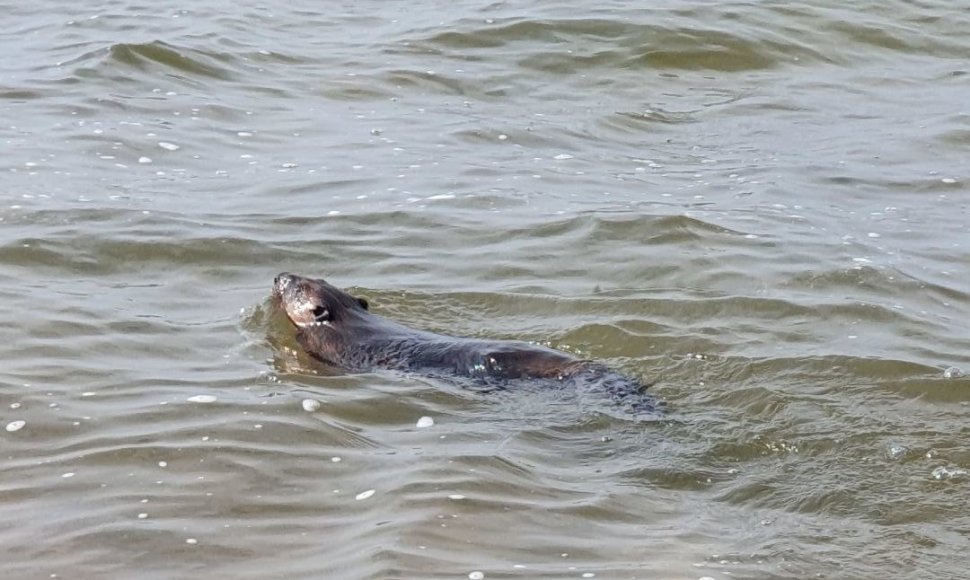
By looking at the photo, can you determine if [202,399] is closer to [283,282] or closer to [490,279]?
[283,282]

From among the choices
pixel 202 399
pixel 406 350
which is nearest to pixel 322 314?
pixel 406 350

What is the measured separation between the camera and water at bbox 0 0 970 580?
662 cm

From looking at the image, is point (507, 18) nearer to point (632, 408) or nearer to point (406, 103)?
point (406, 103)

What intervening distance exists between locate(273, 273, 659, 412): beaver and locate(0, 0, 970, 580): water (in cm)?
17

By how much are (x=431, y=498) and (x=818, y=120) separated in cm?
895

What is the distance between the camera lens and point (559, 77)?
16.2m

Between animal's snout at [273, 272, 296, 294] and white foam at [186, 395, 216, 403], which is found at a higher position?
animal's snout at [273, 272, 296, 294]

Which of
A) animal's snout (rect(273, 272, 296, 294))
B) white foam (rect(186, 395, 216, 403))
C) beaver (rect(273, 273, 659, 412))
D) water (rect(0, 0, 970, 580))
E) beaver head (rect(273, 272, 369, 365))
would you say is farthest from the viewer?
animal's snout (rect(273, 272, 296, 294))

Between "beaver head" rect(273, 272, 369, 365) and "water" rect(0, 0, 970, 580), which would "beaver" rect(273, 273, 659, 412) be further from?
"water" rect(0, 0, 970, 580)

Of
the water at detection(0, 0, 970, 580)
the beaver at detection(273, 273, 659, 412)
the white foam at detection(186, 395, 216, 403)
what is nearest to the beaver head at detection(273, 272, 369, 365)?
the beaver at detection(273, 273, 659, 412)

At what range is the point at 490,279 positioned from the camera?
1054 centimetres

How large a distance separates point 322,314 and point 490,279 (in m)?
1.84

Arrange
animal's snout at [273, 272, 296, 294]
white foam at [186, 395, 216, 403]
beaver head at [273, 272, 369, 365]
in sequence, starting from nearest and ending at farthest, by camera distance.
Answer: white foam at [186, 395, 216, 403] → beaver head at [273, 272, 369, 365] → animal's snout at [273, 272, 296, 294]

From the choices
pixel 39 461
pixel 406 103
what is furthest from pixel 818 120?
pixel 39 461
